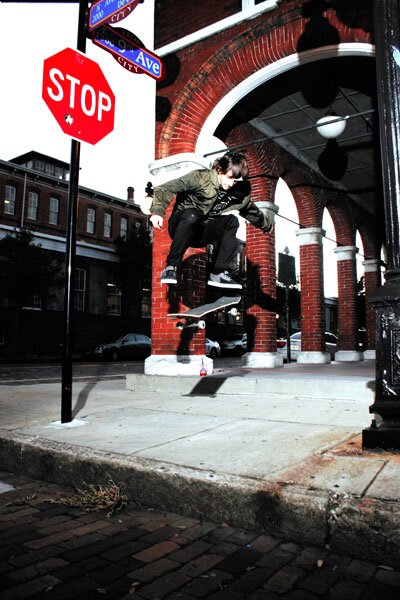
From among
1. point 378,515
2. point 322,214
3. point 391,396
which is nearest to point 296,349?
point 322,214

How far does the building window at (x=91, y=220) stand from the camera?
3309 centimetres

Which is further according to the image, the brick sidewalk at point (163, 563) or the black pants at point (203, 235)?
the black pants at point (203, 235)

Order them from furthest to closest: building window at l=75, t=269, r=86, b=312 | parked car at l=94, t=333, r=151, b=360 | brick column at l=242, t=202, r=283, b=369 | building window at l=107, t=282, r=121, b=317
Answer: building window at l=107, t=282, r=121, b=317 < building window at l=75, t=269, r=86, b=312 < parked car at l=94, t=333, r=151, b=360 < brick column at l=242, t=202, r=283, b=369

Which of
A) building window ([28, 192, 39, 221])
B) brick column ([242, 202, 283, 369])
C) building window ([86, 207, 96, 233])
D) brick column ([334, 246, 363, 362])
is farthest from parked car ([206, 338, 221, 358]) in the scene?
brick column ([242, 202, 283, 369])

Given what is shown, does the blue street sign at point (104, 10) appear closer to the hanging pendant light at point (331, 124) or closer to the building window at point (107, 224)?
the hanging pendant light at point (331, 124)

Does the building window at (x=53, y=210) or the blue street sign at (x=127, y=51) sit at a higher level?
the building window at (x=53, y=210)

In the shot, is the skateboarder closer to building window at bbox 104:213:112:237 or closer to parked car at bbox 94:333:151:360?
parked car at bbox 94:333:151:360

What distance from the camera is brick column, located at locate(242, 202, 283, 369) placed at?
30.0 feet

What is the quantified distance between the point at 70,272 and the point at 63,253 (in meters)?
26.8

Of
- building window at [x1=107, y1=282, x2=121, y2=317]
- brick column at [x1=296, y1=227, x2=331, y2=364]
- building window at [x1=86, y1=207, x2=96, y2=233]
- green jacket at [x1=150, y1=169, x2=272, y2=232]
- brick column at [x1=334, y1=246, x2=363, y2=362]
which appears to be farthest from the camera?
building window at [x1=86, y1=207, x2=96, y2=233]

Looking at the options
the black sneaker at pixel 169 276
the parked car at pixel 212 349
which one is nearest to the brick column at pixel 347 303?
the black sneaker at pixel 169 276

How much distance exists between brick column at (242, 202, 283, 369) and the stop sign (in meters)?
5.17

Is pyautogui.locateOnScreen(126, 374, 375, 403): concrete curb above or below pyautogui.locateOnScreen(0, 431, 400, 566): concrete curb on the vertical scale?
above

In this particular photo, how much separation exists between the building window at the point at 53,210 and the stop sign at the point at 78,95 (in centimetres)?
2755
